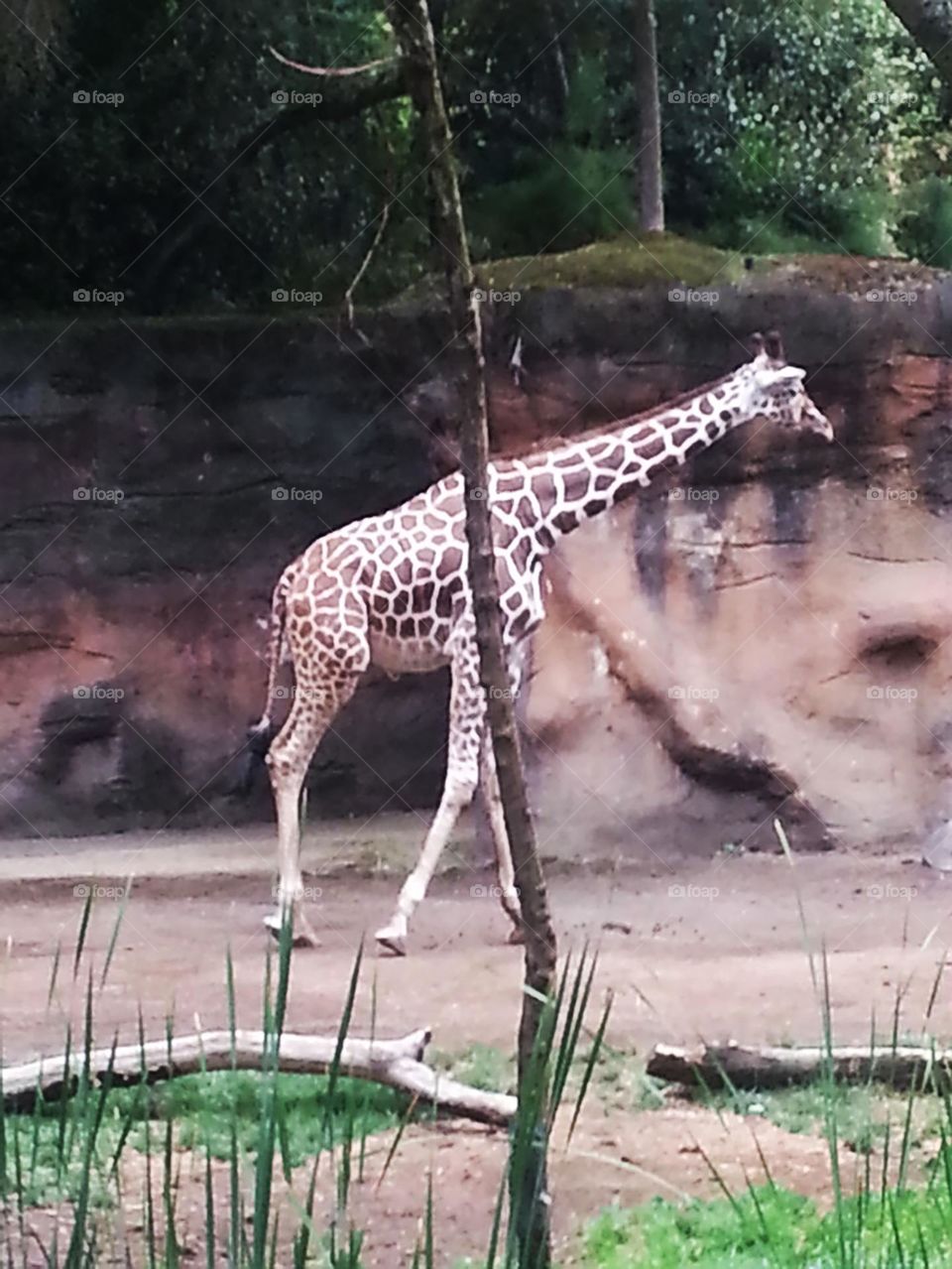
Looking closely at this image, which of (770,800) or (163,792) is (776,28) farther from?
(163,792)

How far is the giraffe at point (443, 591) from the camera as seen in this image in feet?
13.9

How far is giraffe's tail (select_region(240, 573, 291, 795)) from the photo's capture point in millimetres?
4500

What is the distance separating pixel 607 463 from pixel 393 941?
148 centimetres

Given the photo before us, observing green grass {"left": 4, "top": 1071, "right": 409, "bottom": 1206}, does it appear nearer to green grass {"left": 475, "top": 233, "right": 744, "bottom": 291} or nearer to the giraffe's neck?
the giraffe's neck

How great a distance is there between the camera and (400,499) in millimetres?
5164

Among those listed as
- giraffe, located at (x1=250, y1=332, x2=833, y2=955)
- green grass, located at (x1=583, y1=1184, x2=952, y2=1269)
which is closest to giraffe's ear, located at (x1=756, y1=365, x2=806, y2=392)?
giraffe, located at (x1=250, y1=332, x2=833, y2=955)

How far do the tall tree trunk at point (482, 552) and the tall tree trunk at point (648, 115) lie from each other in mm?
3758

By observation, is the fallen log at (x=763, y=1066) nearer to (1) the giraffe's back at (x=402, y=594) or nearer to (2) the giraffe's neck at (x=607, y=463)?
(1) the giraffe's back at (x=402, y=594)

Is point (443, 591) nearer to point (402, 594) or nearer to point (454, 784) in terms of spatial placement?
point (402, 594)

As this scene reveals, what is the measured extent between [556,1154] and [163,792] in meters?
2.92

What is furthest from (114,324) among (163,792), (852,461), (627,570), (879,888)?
(879,888)

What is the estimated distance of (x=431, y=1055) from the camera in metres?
3.02

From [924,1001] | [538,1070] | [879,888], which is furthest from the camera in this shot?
[879,888]

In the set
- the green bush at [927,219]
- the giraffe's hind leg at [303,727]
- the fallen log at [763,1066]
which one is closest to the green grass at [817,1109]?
the fallen log at [763,1066]
